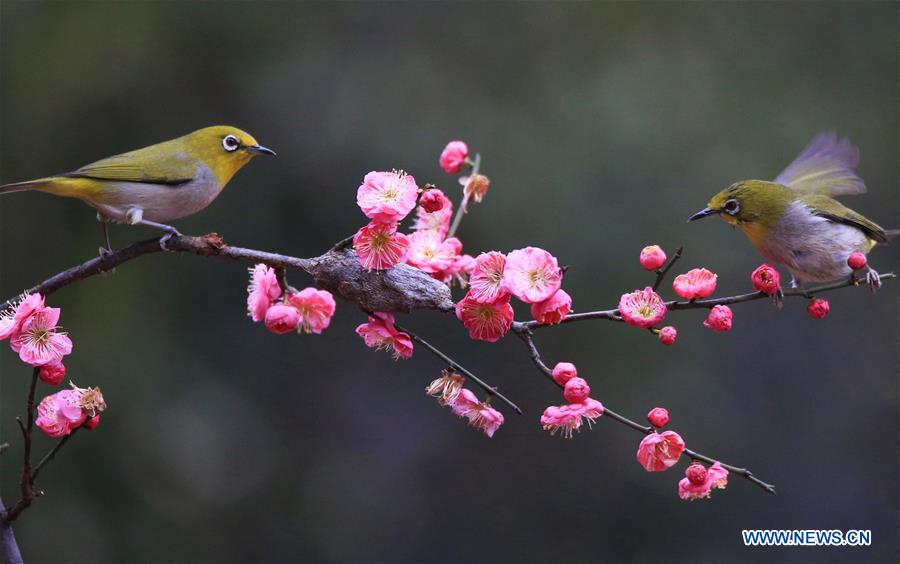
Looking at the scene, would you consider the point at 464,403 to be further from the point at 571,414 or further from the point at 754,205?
the point at 754,205

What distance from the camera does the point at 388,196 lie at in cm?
169

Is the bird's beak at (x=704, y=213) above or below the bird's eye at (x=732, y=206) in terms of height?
below

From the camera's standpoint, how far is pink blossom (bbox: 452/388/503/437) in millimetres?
1790

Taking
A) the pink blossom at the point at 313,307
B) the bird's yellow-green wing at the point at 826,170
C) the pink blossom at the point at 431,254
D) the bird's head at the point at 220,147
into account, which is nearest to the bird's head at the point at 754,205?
the bird's yellow-green wing at the point at 826,170

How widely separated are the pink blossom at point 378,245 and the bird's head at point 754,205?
4.65ft

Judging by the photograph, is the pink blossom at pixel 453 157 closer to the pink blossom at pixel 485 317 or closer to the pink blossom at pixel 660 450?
the pink blossom at pixel 485 317

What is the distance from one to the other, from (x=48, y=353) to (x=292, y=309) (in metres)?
0.55

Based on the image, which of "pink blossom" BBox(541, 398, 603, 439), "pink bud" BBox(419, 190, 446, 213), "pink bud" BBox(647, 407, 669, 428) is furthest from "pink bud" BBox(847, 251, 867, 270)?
"pink bud" BBox(419, 190, 446, 213)

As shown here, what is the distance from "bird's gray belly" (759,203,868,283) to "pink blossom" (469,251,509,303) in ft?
4.95

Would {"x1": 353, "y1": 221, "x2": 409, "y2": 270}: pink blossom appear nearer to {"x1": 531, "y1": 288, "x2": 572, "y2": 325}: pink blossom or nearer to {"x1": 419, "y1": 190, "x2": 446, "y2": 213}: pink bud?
{"x1": 419, "y1": 190, "x2": 446, "y2": 213}: pink bud

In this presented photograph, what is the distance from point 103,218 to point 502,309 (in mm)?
1743

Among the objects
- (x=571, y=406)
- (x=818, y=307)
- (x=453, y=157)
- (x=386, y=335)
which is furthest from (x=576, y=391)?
(x=453, y=157)

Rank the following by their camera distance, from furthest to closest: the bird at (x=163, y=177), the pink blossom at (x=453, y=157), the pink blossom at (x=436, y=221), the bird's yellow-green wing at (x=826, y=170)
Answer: the bird's yellow-green wing at (x=826, y=170) < the bird at (x=163, y=177) < the pink blossom at (x=453, y=157) < the pink blossom at (x=436, y=221)

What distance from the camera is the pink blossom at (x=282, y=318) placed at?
1684 mm
